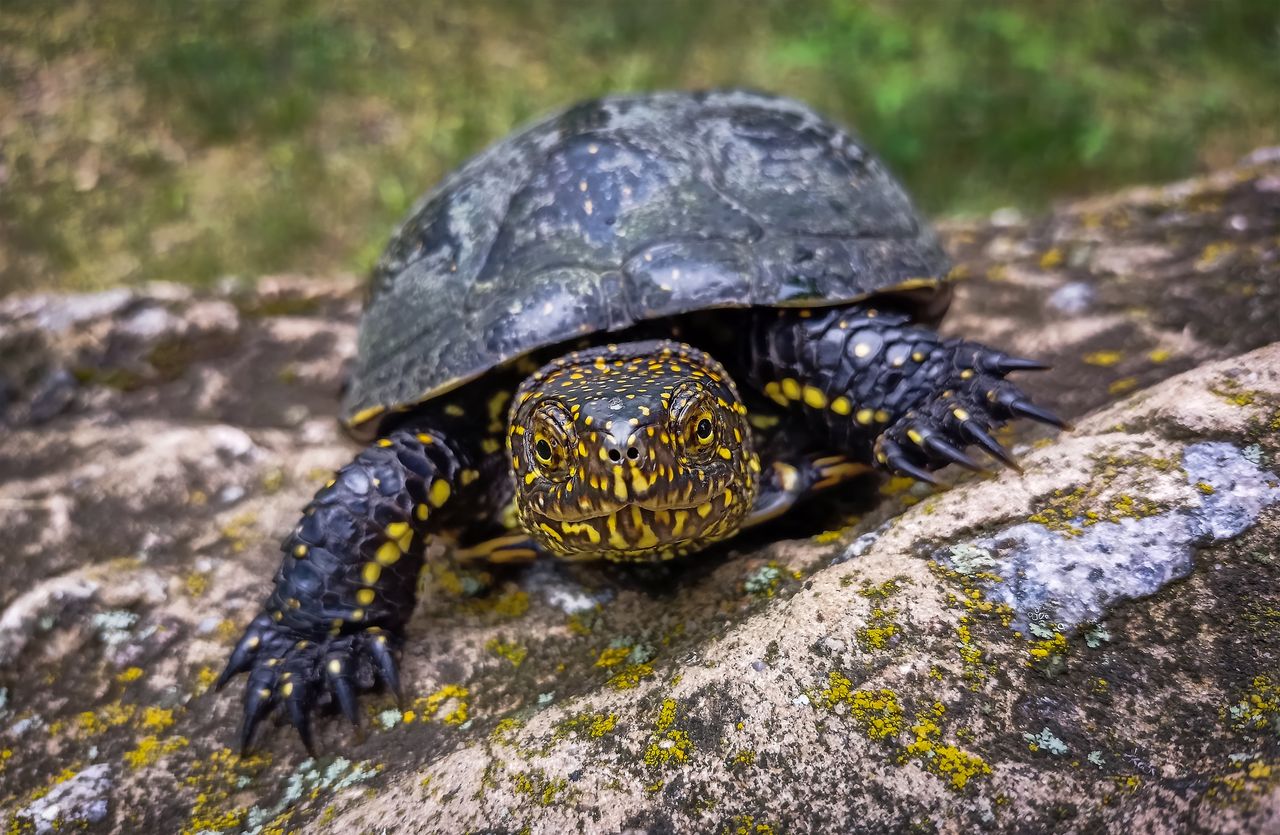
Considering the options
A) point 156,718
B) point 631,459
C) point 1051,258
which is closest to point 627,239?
point 631,459

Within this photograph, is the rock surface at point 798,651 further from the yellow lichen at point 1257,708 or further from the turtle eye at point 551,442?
the turtle eye at point 551,442

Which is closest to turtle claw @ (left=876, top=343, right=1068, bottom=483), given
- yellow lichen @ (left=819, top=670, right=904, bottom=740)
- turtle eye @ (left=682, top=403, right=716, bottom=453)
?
turtle eye @ (left=682, top=403, right=716, bottom=453)

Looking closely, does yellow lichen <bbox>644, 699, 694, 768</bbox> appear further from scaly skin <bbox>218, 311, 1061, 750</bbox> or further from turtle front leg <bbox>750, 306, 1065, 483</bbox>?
turtle front leg <bbox>750, 306, 1065, 483</bbox>

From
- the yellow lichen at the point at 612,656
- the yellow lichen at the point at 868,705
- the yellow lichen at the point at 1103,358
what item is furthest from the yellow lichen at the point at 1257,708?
the yellow lichen at the point at 1103,358

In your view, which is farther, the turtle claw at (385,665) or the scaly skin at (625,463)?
the turtle claw at (385,665)

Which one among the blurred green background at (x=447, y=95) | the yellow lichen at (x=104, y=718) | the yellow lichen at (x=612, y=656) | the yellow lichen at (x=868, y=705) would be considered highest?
the blurred green background at (x=447, y=95)

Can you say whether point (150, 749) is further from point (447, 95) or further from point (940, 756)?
point (447, 95)
